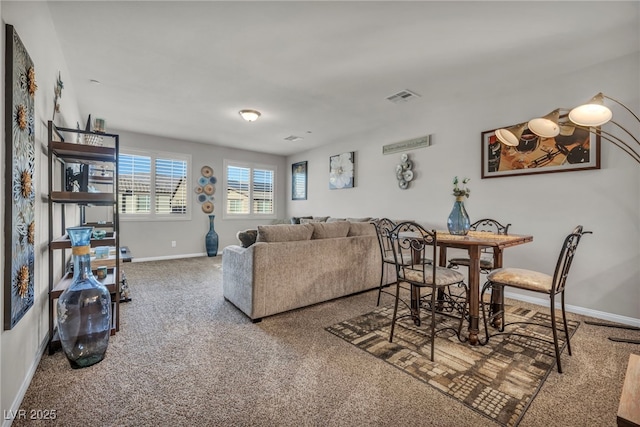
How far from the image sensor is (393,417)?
1455mm

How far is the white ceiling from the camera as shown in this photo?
83.7 inches

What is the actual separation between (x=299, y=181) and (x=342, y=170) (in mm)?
1606

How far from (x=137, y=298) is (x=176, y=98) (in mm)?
2587

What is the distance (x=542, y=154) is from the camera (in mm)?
3219

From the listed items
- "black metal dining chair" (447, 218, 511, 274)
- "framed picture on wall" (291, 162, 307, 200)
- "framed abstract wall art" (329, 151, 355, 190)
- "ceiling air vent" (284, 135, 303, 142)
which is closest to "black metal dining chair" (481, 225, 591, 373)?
"black metal dining chair" (447, 218, 511, 274)

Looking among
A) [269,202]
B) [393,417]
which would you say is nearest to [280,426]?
[393,417]

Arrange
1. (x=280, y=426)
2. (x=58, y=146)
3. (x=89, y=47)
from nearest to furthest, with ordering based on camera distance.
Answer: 1. (x=280, y=426)
2. (x=58, y=146)
3. (x=89, y=47)

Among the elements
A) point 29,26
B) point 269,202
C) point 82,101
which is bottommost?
point 269,202

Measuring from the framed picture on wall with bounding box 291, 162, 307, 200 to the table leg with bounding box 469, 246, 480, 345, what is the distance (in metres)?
5.08

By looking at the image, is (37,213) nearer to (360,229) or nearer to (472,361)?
(360,229)

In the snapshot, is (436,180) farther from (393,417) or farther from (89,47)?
(89,47)

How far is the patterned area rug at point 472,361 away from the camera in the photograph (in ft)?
5.25

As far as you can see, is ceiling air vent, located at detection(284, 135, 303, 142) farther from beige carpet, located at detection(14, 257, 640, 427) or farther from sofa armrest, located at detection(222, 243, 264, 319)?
beige carpet, located at detection(14, 257, 640, 427)

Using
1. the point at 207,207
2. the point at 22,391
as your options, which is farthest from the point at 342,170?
the point at 22,391
